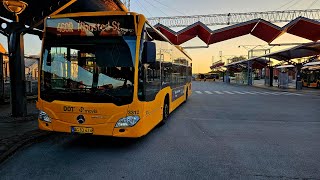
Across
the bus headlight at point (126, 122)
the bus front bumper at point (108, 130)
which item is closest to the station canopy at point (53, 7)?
the bus front bumper at point (108, 130)

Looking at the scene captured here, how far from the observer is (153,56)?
6.26 m

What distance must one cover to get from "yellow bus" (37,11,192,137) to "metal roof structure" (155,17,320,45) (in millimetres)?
21017

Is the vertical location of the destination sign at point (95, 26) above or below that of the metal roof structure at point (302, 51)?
below

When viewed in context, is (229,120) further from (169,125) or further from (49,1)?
(49,1)

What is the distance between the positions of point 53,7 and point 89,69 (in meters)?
7.68

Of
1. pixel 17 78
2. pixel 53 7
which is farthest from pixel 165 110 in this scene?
pixel 53 7

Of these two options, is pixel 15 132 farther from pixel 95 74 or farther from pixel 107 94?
pixel 107 94

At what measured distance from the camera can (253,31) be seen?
27750 millimetres

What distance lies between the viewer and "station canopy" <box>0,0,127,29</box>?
11.7 m

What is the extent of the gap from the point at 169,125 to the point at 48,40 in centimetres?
463

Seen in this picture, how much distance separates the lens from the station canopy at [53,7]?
11695mm

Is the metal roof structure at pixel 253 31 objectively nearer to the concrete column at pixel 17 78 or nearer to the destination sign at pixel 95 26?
the concrete column at pixel 17 78

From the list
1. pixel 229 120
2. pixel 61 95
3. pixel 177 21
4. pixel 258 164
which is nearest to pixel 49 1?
pixel 61 95

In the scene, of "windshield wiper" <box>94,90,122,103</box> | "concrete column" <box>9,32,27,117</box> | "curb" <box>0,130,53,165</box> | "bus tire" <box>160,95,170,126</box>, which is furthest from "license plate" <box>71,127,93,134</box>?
"concrete column" <box>9,32,27,117</box>
